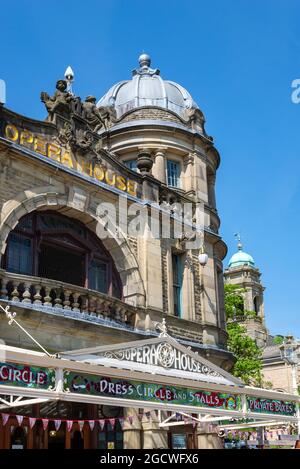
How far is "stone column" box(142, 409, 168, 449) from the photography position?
16531mm

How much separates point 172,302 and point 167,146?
639 cm

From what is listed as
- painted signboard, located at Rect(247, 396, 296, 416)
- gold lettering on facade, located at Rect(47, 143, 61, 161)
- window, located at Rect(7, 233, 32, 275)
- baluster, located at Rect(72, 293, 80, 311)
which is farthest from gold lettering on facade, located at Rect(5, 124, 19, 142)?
painted signboard, located at Rect(247, 396, 296, 416)

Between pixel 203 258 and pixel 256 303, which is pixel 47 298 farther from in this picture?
pixel 256 303

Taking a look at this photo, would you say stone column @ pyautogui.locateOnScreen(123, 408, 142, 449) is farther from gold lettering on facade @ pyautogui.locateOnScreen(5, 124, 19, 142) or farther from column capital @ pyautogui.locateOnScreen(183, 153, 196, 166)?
column capital @ pyautogui.locateOnScreen(183, 153, 196, 166)

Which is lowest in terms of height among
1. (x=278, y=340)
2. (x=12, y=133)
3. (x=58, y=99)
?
(x=12, y=133)

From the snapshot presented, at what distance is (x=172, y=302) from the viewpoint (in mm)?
18906

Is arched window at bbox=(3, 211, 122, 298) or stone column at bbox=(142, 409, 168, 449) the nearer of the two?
arched window at bbox=(3, 211, 122, 298)

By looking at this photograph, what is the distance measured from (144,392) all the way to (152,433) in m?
5.76

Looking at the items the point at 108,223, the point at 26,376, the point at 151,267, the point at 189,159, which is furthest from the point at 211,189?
the point at 26,376

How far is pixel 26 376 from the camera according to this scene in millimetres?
9555

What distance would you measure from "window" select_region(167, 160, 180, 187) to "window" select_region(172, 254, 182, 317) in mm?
3629

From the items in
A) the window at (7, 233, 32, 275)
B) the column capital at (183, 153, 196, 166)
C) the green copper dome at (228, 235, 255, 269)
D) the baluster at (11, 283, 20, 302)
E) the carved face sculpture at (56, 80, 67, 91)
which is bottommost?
the baluster at (11, 283, 20, 302)
